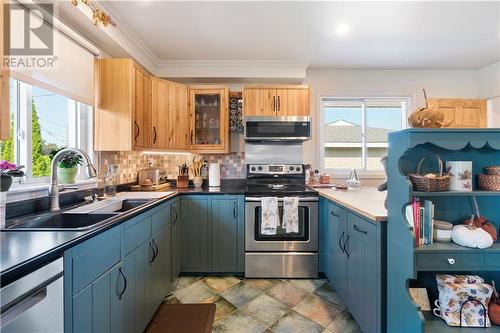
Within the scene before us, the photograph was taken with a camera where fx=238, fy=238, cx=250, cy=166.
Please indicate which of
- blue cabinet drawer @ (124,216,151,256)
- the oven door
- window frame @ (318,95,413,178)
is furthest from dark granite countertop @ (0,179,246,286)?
window frame @ (318,95,413,178)

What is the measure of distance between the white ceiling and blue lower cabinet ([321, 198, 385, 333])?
5.64 feet

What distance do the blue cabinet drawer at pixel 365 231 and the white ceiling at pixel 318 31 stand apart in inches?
68.6

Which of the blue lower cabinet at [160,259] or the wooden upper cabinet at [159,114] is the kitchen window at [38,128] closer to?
the wooden upper cabinet at [159,114]

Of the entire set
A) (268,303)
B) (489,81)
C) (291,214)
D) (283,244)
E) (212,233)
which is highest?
(489,81)

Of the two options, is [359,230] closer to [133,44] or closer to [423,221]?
[423,221]

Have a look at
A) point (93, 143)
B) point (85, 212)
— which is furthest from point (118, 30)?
point (85, 212)

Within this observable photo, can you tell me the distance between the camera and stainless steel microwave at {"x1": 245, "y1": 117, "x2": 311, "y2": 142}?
2.90 m

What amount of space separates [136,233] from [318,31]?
2415mm

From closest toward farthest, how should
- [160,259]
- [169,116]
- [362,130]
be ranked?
1. [160,259]
2. [169,116]
3. [362,130]

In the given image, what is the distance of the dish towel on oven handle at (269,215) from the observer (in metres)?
2.49

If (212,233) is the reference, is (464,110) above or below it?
above

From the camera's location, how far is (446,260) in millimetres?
1219

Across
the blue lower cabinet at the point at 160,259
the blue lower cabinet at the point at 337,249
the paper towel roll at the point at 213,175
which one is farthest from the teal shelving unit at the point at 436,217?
the paper towel roll at the point at 213,175

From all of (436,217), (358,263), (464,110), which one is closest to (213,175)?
(358,263)
